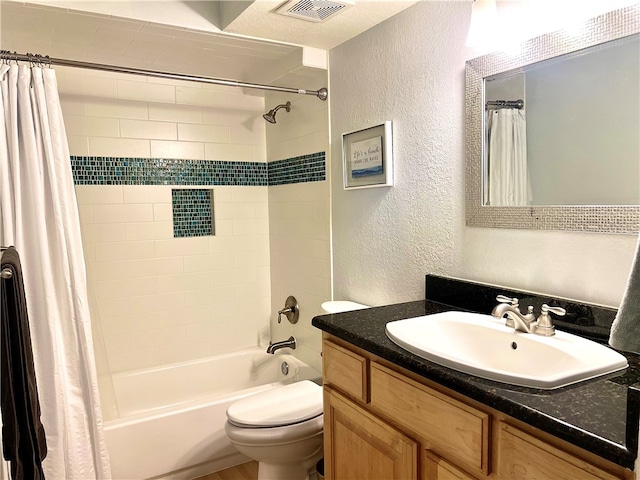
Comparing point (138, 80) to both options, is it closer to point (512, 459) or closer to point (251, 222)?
point (251, 222)

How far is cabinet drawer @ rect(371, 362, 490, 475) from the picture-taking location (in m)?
1.04

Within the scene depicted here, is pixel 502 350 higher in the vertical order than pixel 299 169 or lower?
lower

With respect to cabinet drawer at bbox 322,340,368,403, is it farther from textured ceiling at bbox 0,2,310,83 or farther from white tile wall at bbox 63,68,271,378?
textured ceiling at bbox 0,2,310,83

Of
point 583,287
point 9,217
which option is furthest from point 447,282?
point 9,217

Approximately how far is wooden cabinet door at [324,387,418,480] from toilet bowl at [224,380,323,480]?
13.5 inches

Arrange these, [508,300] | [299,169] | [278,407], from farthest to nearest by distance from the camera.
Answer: [299,169]
[278,407]
[508,300]

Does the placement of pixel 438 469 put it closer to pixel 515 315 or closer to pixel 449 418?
pixel 449 418

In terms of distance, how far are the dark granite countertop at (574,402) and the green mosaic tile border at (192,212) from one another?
1.99 meters

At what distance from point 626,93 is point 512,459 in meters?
0.95

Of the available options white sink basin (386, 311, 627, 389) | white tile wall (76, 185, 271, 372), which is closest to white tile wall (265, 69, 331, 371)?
white tile wall (76, 185, 271, 372)

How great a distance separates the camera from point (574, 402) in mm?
930

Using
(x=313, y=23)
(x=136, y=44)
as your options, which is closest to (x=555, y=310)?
(x=313, y=23)

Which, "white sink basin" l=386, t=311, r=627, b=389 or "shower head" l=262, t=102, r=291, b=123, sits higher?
"shower head" l=262, t=102, r=291, b=123

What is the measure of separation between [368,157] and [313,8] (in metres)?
0.66
